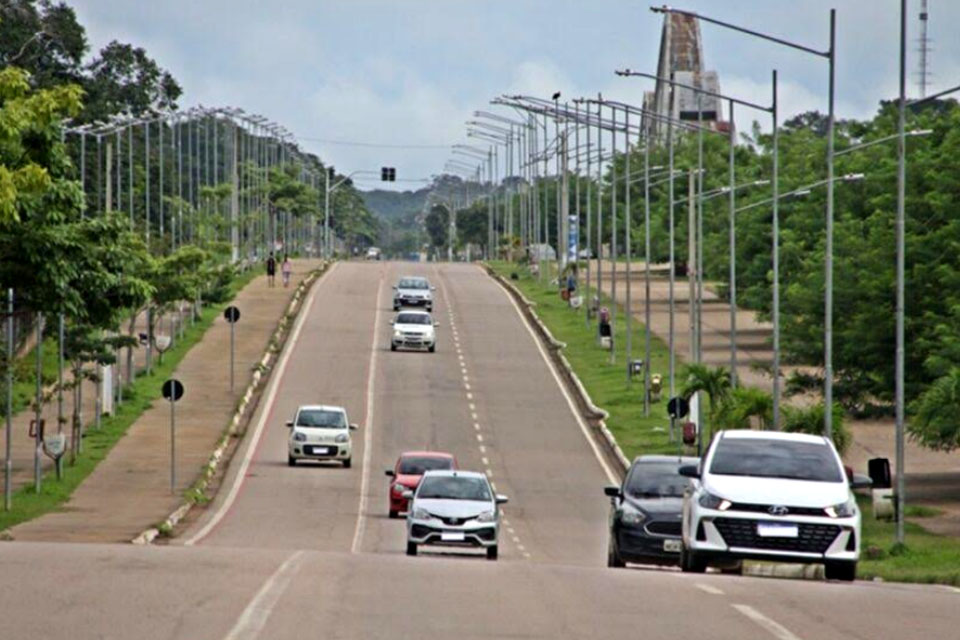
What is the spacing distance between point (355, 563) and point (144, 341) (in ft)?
182

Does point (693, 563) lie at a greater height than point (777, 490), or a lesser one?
lesser

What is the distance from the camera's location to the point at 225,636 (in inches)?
639

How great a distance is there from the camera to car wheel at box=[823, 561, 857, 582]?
2548cm

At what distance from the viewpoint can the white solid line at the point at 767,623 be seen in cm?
1731

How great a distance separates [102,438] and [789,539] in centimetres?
4204

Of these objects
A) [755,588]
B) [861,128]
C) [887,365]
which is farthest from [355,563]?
[861,128]

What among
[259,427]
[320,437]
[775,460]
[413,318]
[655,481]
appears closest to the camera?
[775,460]

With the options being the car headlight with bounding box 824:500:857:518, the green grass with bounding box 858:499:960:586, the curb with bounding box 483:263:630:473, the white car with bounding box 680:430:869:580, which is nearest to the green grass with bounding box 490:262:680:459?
the curb with bounding box 483:263:630:473

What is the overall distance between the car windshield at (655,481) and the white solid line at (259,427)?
26.8 feet

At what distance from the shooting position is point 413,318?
304ft

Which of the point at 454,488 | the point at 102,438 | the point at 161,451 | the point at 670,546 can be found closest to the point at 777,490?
the point at 670,546

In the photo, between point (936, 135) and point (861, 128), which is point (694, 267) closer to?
point (936, 135)

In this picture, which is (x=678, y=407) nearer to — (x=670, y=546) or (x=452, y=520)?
(x=452, y=520)

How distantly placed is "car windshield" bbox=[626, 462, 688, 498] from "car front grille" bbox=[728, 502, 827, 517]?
20.4ft
